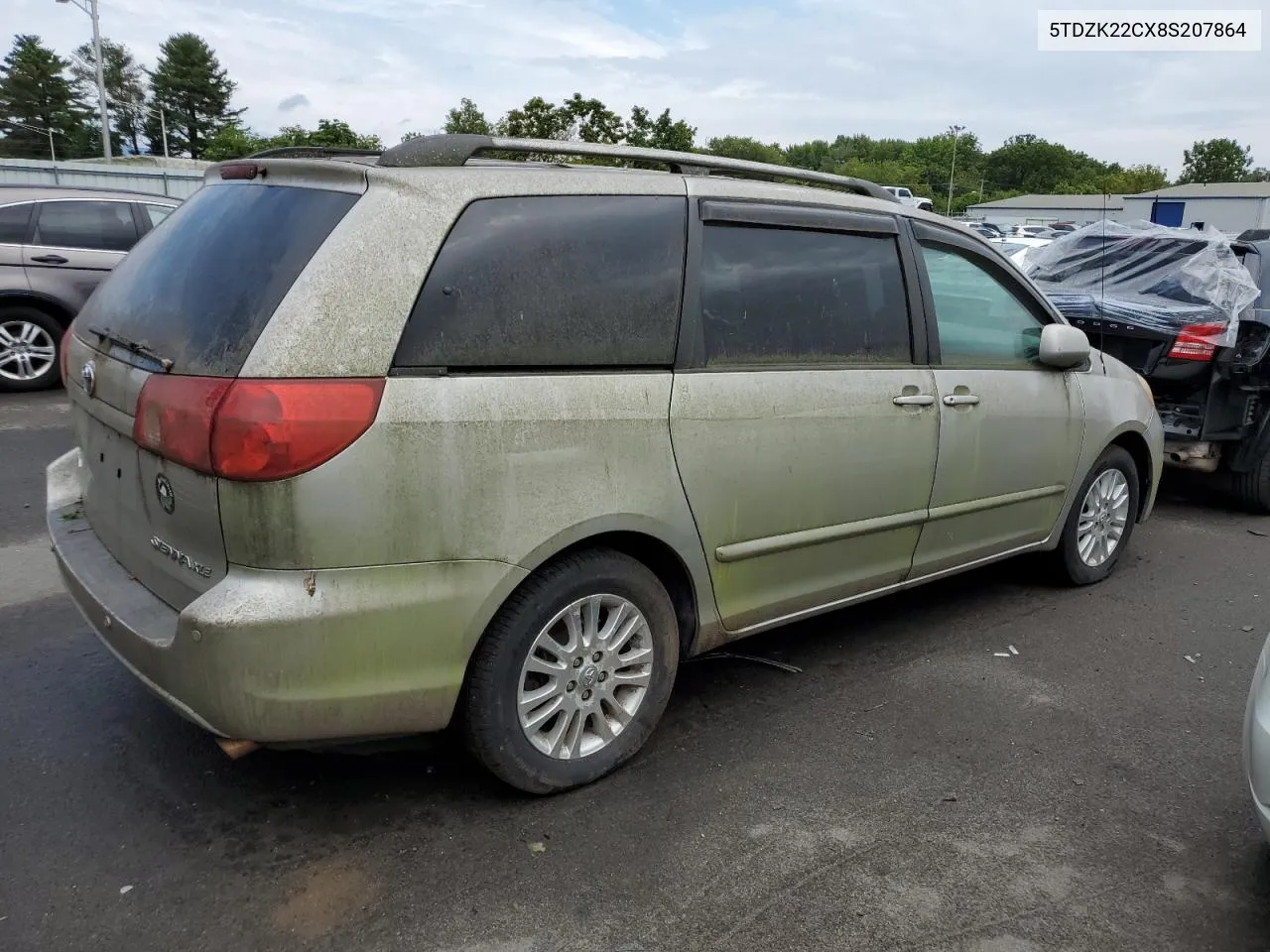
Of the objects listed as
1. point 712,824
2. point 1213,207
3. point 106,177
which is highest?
point 1213,207

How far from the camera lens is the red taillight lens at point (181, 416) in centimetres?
234

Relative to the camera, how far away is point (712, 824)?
9.30 ft

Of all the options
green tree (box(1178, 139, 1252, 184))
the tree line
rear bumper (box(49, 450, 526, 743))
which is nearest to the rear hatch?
rear bumper (box(49, 450, 526, 743))

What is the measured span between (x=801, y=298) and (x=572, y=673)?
1.49 m

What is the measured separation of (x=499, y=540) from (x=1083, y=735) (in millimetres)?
2218

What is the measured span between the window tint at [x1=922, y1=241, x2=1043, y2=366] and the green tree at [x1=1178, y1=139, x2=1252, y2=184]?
11824cm

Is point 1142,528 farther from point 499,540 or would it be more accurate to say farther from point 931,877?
point 499,540

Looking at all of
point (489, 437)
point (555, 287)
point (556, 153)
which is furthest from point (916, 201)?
point (489, 437)

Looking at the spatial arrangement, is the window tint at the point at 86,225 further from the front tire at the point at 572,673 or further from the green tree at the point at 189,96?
the green tree at the point at 189,96

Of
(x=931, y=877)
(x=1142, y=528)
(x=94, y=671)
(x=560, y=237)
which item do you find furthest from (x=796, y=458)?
(x=1142, y=528)

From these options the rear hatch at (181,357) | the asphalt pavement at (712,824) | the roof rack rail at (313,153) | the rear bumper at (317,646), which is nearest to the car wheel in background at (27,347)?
the asphalt pavement at (712,824)

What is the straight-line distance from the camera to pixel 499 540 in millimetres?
2572

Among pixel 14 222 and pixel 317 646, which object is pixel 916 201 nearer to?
pixel 14 222

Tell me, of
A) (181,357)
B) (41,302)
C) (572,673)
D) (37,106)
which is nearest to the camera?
(181,357)
